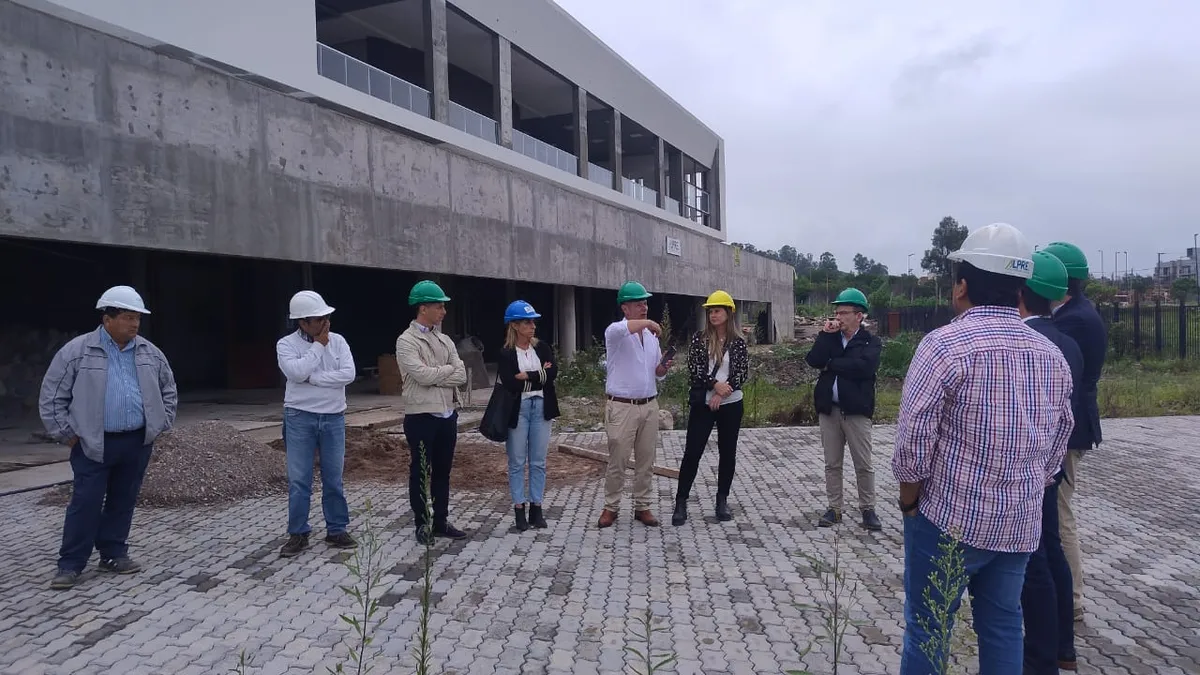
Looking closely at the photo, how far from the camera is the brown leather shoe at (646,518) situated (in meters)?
5.63

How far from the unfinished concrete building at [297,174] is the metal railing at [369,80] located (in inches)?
1.8

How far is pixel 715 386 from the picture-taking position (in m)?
5.51

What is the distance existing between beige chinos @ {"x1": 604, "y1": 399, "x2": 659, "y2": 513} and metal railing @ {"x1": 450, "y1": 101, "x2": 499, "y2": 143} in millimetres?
13988

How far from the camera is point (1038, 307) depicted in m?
3.35

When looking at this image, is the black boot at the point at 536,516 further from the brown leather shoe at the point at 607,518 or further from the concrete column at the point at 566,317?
the concrete column at the point at 566,317

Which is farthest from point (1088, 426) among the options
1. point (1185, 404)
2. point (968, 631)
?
point (1185, 404)

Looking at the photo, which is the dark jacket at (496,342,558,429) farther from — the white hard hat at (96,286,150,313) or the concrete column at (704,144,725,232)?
the concrete column at (704,144,725,232)

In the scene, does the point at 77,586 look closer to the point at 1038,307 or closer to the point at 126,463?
the point at 126,463

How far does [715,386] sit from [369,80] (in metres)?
12.6

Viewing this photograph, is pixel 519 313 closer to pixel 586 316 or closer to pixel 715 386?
pixel 715 386

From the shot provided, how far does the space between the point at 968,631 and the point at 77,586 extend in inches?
196

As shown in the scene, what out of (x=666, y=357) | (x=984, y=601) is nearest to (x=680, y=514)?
(x=666, y=357)

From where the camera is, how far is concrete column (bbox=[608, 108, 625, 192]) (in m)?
25.9

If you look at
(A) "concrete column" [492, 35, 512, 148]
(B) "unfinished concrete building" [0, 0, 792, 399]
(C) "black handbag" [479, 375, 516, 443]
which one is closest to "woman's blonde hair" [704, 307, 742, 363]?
(C) "black handbag" [479, 375, 516, 443]
